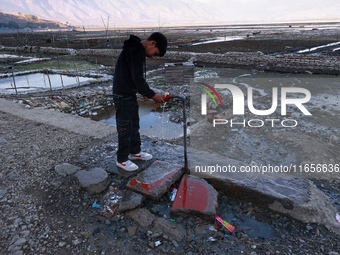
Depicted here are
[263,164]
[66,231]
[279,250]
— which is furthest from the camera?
[263,164]

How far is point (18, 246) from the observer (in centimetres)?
243

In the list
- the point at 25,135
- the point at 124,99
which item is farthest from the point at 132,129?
the point at 25,135

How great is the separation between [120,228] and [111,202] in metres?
0.40

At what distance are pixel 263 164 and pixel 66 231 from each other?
3.27m

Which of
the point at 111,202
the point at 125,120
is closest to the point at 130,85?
the point at 125,120

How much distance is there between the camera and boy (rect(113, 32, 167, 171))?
2771 mm

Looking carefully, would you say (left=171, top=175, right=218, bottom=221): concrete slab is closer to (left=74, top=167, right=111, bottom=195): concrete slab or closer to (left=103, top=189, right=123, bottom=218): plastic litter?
(left=103, top=189, right=123, bottom=218): plastic litter

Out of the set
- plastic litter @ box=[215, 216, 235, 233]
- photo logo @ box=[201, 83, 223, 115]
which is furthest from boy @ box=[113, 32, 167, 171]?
photo logo @ box=[201, 83, 223, 115]

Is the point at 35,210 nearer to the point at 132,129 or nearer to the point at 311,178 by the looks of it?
the point at 132,129

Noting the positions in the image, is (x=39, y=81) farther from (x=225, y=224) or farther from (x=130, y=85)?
(x=225, y=224)

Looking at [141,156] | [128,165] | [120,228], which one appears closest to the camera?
[120,228]

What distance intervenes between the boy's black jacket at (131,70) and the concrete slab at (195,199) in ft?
3.67

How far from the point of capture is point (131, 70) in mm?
2791

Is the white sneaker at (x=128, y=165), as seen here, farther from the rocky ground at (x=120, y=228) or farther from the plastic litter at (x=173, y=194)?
the plastic litter at (x=173, y=194)
